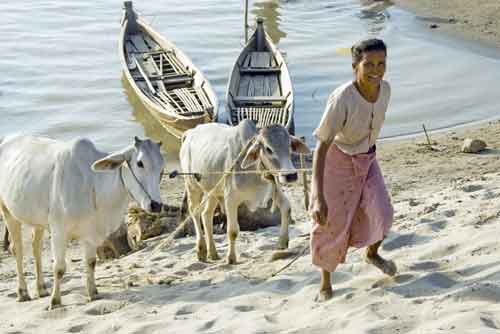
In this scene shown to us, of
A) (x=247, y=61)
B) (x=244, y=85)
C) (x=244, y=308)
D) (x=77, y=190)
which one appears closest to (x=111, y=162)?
(x=77, y=190)

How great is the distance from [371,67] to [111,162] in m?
2.25

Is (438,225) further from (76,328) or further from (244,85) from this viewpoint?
(244,85)

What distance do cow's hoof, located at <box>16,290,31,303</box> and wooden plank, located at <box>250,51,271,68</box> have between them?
10.0 meters

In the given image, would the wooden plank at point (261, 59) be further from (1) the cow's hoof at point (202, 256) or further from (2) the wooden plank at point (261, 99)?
(1) the cow's hoof at point (202, 256)

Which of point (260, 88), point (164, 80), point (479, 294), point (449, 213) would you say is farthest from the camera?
point (164, 80)

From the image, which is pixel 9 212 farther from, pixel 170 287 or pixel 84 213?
pixel 170 287

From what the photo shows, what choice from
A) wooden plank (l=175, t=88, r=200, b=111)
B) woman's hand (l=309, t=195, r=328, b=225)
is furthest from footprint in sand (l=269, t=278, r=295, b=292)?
wooden plank (l=175, t=88, r=200, b=111)

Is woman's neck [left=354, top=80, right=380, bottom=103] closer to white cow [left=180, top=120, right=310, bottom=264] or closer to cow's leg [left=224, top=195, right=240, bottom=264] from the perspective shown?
white cow [left=180, top=120, right=310, bottom=264]

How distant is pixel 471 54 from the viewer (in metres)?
20.9

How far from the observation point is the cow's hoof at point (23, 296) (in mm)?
7517

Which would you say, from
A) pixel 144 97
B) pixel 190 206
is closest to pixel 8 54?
pixel 144 97

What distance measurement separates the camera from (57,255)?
22.9ft

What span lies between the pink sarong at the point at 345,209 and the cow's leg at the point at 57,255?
227 cm

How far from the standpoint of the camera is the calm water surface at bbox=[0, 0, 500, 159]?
55.6ft
